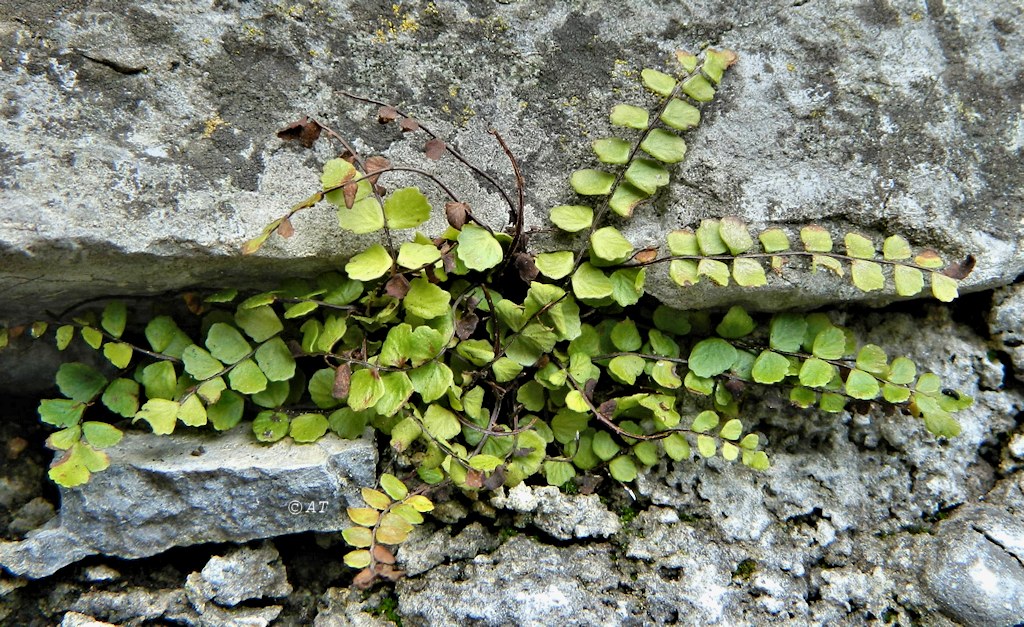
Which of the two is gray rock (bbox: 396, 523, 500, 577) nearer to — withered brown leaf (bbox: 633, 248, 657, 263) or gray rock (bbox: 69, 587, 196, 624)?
gray rock (bbox: 69, 587, 196, 624)

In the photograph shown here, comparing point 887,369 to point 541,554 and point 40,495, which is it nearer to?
point 541,554

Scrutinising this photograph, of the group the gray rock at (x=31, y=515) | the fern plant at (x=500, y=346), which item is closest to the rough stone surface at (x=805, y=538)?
the fern plant at (x=500, y=346)

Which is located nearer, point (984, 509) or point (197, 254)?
point (197, 254)

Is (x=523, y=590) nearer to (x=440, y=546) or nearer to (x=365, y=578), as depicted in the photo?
(x=440, y=546)

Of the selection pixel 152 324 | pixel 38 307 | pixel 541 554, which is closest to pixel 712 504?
pixel 541 554

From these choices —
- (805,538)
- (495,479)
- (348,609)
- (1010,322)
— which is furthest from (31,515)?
(1010,322)

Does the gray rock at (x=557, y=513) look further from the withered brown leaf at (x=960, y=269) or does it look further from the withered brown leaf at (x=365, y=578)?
the withered brown leaf at (x=960, y=269)
